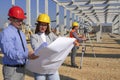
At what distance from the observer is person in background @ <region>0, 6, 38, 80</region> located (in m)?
3.47

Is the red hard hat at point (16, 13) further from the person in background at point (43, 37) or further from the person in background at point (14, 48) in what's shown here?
the person in background at point (43, 37)

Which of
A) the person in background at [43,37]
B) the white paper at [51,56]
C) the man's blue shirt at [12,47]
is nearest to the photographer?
the man's blue shirt at [12,47]

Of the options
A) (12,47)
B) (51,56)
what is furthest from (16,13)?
(51,56)

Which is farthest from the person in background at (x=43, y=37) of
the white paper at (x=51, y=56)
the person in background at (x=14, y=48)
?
the person in background at (x=14, y=48)

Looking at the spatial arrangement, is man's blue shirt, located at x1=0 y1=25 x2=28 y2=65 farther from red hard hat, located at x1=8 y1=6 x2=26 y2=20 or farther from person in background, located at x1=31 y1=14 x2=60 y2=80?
person in background, located at x1=31 y1=14 x2=60 y2=80

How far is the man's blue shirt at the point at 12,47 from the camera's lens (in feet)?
11.3

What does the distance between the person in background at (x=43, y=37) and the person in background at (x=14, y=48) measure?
463 millimetres

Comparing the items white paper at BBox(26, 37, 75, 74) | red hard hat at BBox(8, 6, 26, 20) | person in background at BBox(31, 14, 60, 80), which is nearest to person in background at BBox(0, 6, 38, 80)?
red hard hat at BBox(8, 6, 26, 20)

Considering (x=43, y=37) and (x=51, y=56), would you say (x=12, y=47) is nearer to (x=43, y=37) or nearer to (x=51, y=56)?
(x=51, y=56)

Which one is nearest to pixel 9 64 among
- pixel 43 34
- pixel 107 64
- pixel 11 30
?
pixel 11 30

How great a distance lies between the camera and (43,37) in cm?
424

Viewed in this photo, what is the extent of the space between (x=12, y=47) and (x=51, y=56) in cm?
53

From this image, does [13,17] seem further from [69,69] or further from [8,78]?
[69,69]

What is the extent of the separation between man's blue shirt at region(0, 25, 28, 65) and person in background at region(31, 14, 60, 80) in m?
0.53
